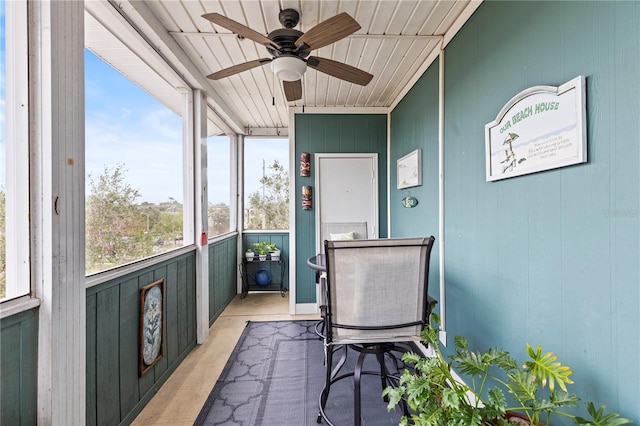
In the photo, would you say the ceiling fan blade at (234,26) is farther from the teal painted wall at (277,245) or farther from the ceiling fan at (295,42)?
the teal painted wall at (277,245)

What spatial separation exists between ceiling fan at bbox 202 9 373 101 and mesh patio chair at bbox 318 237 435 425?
3.78 ft

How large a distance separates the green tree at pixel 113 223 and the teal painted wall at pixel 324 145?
1.96 meters

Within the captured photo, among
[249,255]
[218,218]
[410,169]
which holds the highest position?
[410,169]

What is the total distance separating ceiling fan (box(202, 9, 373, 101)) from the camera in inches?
58.0

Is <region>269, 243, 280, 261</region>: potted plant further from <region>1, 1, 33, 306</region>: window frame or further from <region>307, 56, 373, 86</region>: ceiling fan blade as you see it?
<region>1, 1, 33, 306</region>: window frame

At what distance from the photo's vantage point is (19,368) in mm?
1036

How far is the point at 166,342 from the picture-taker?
2141mm

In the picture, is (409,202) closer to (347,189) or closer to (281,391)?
(347,189)

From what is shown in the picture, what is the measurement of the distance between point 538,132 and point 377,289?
103 centimetres

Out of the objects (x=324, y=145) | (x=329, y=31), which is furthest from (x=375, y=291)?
(x=324, y=145)

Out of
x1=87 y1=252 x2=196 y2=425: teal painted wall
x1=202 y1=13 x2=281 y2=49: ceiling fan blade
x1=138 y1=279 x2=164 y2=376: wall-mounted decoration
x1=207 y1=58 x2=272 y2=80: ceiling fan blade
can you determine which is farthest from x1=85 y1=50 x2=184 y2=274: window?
x1=202 y1=13 x2=281 y2=49: ceiling fan blade

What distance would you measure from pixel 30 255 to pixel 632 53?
7.41 feet

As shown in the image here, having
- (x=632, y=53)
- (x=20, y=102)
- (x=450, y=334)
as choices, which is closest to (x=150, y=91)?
(x=20, y=102)

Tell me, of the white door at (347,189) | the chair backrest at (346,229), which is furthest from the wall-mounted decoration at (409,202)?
the white door at (347,189)
